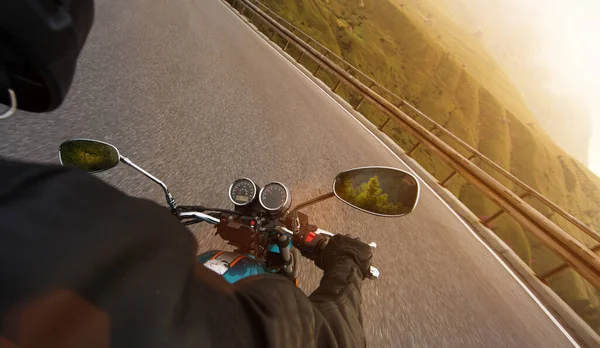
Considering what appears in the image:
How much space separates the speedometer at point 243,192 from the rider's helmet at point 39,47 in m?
1.08

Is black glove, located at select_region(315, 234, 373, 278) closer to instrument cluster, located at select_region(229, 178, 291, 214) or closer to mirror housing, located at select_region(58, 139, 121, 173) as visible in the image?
instrument cluster, located at select_region(229, 178, 291, 214)

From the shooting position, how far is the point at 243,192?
1.94 metres

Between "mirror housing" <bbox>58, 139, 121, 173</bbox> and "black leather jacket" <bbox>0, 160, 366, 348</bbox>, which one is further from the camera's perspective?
"mirror housing" <bbox>58, 139, 121, 173</bbox>

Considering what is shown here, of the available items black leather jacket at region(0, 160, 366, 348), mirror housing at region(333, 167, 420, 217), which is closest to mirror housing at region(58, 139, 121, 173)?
black leather jacket at region(0, 160, 366, 348)

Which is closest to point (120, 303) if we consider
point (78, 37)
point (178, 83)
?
point (78, 37)

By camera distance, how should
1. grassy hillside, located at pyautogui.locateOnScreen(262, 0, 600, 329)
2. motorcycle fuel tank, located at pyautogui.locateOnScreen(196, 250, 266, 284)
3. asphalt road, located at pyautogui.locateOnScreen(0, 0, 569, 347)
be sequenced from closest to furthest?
motorcycle fuel tank, located at pyautogui.locateOnScreen(196, 250, 266, 284)
asphalt road, located at pyautogui.locateOnScreen(0, 0, 569, 347)
grassy hillside, located at pyautogui.locateOnScreen(262, 0, 600, 329)

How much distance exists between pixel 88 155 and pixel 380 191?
174 cm

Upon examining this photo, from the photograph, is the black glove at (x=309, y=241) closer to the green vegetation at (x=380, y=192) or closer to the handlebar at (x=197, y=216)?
the green vegetation at (x=380, y=192)

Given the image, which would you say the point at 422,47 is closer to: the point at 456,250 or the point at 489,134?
the point at 489,134

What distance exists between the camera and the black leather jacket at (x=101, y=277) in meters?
0.44

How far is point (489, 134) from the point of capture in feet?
379

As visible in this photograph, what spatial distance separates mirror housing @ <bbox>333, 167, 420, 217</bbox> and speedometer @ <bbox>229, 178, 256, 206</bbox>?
0.56 metres

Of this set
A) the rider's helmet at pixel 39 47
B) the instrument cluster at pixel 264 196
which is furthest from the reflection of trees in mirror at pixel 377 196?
the rider's helmet at pixel 39 47

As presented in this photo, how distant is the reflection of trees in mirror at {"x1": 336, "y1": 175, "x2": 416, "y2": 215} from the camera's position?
1.87 meters
